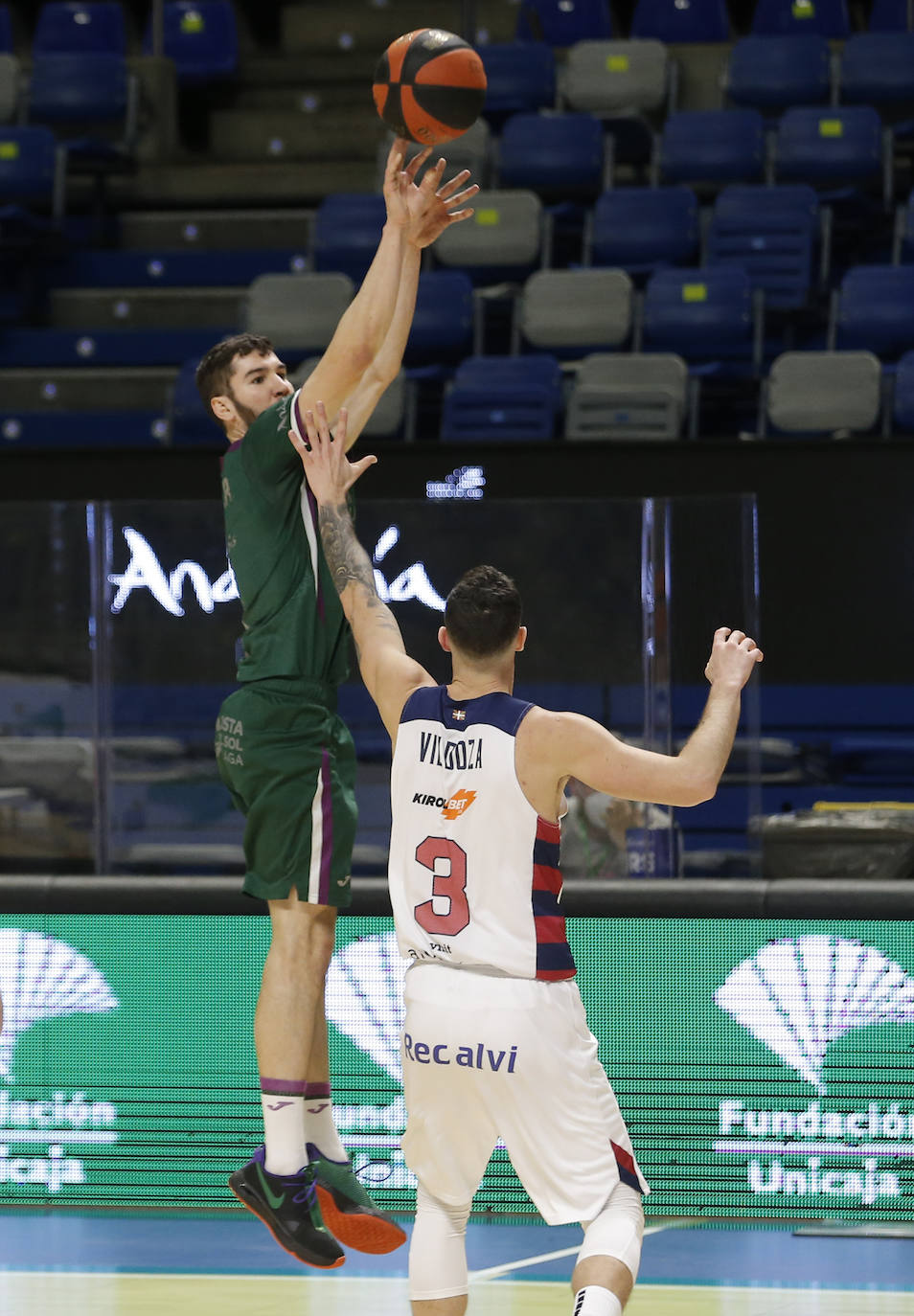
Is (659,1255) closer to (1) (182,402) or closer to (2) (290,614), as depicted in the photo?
(2) (290,614)

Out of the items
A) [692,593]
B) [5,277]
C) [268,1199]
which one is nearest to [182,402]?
[5,277]

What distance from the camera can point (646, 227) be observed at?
1263 centimetres

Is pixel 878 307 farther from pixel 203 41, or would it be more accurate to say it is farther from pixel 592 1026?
pixel 203 41

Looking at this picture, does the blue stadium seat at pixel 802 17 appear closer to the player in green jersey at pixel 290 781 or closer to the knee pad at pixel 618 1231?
the player in green jersey at pixel 290 781

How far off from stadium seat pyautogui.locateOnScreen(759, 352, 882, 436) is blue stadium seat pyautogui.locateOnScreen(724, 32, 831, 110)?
2993mm

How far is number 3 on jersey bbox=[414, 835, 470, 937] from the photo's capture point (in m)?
4.50

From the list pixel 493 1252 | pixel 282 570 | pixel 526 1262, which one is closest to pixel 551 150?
pixel 493 1252

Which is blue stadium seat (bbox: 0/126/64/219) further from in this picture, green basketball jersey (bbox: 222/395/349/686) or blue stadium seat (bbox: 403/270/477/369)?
green basketball jersey (bbox: 222/395/349/686)

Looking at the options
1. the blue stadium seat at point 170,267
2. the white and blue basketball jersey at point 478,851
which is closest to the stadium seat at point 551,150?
the blue stadium seat at point 170,267

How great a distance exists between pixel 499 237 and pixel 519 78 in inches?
73.8

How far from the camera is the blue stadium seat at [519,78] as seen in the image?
13.8 metres

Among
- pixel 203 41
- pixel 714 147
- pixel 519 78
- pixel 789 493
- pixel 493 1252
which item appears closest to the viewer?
pixel 493 1252

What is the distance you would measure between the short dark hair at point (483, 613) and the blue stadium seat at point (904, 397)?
264 inches

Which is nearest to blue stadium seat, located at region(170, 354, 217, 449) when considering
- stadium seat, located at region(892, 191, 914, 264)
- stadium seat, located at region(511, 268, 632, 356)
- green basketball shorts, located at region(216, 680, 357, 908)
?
stadium seat, located at region(511, 268, 632, 356)
